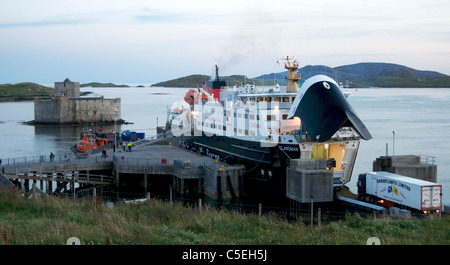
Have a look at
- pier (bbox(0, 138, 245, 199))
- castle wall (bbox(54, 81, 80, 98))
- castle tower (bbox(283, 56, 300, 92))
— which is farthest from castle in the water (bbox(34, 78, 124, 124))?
castle tower (bbox(283, 56, 300, 92))

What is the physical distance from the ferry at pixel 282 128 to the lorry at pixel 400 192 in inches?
107

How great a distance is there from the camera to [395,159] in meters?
24.7

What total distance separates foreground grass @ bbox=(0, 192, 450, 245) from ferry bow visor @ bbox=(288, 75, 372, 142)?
1254 cm

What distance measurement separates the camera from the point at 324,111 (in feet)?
79.4

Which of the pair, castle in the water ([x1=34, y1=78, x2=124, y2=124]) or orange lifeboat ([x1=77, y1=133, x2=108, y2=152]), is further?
castle in the water ([x1=34, y1=78, x2=124, y2=124])

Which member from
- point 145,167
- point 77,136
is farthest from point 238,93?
point 77,136

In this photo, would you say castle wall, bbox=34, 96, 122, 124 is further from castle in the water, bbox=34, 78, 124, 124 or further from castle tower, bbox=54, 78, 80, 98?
castle tower, bbox=54, 78, 80, 98

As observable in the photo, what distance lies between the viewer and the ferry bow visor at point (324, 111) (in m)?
23.8

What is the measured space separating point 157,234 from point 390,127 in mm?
66624

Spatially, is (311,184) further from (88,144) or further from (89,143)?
(89,143)

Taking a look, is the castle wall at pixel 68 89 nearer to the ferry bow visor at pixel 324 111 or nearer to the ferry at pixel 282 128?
the ferry at pixel 282 128

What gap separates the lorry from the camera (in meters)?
18.8

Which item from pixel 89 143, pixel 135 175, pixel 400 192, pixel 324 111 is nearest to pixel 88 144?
pixel 89 143
